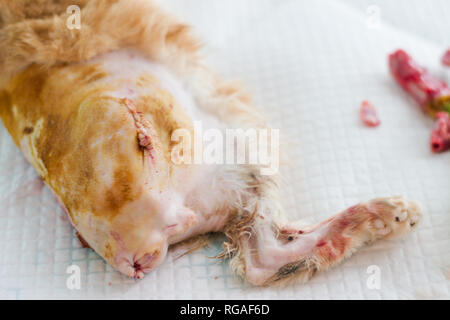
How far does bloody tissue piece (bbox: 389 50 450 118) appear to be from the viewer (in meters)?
1.37

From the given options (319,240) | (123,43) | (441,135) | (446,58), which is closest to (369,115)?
(441,135)

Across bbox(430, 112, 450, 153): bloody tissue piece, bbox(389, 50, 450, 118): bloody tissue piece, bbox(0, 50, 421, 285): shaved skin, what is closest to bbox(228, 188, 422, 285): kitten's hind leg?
bbox(0, 50, 421, 285): shaved skin

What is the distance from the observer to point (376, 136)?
1.31 metres

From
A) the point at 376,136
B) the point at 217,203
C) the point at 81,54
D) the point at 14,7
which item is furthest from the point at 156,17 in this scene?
Result: the point at 376,136

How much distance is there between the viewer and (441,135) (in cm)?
127

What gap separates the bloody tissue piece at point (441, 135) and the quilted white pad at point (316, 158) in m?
0.03

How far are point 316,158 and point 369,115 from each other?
7.9 inches

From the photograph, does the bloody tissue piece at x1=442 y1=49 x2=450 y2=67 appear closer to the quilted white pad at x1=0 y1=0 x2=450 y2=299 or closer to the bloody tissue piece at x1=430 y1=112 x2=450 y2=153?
the quilted white pad at x1=0 y1=0 x2=450 y2=299

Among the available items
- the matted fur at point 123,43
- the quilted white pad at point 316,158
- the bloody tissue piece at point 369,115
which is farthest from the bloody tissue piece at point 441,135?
the matted fur at point 123,43

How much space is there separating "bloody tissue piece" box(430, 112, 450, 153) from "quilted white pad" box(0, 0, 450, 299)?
0.03 m

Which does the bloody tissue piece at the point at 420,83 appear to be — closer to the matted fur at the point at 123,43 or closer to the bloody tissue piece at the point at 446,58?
the bloody tissue piece at the point at 446,58

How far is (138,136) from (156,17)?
39 centimetres

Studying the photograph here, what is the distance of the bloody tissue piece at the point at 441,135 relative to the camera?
1.26 meters

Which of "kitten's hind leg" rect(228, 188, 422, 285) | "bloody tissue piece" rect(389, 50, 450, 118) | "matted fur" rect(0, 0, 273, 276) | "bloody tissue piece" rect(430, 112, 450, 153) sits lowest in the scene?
"kitten's hind leg" rect(228, 188, 422, 285)
